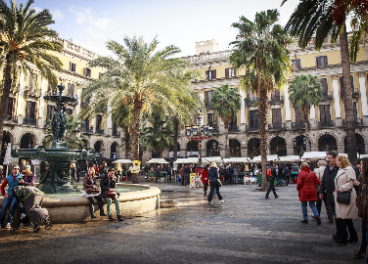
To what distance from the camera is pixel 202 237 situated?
211 inches

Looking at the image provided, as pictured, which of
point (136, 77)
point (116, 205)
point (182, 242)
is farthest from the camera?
point (136, 77)

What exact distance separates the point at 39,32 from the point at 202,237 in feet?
53.0

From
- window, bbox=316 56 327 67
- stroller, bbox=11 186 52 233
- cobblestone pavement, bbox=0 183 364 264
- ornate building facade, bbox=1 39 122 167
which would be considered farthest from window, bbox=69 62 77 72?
stroller, bbox=11 186 52 233

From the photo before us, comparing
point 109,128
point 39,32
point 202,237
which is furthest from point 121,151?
point 202,237

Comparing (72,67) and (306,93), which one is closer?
(306,93)

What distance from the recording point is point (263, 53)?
636 inches

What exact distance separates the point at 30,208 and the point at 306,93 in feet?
107

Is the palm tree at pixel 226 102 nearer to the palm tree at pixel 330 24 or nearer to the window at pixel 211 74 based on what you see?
the window at pixel 211 74

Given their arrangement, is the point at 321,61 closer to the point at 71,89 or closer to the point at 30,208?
the point at 71,89

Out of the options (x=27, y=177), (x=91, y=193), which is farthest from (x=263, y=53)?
(x=27, y=177)

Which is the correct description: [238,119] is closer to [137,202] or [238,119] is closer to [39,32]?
[39,32]

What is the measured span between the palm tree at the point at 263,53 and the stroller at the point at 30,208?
12.7 meters

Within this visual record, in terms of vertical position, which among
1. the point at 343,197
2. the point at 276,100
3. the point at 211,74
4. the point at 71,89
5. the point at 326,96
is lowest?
the point at 343,197

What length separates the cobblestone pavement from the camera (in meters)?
4.10
